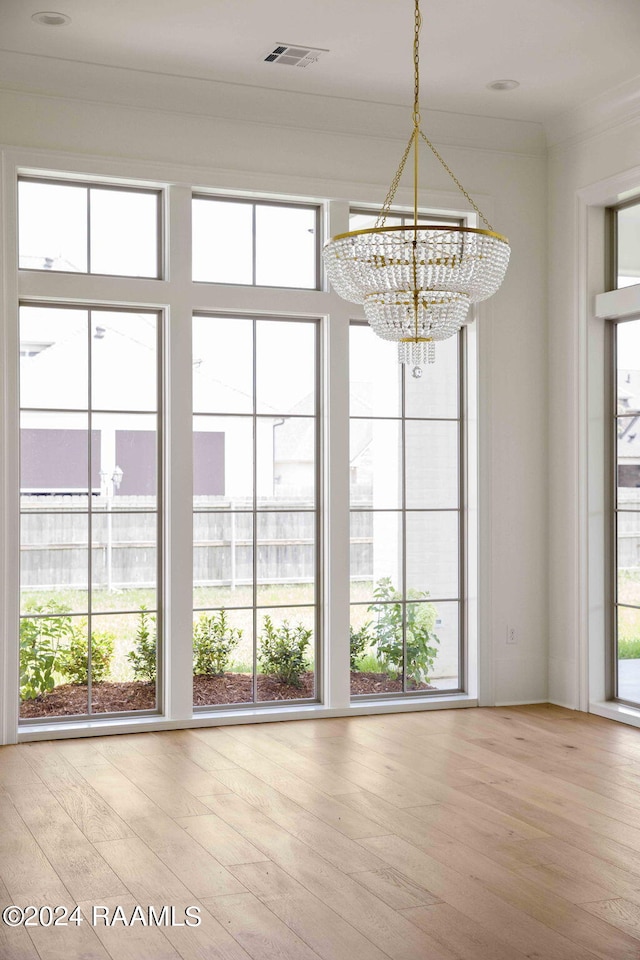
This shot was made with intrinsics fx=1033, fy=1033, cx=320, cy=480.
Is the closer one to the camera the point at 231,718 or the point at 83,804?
the point at 83,804

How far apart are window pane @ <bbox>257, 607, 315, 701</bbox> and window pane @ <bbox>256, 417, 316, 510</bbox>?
2.14ft

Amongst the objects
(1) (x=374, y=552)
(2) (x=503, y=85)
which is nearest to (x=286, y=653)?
(1) (x=374, y=552)

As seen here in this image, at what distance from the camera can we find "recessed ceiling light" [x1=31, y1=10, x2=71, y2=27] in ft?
15.8

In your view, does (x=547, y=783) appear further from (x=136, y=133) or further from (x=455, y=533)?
(x=136, y=133)

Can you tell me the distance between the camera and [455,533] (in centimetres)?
641

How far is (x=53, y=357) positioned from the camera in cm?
562

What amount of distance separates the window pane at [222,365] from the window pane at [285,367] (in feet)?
0.23

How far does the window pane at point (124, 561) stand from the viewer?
5.68 metres

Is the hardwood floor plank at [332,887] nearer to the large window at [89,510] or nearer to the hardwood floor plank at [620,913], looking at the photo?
the hardwood floor plank at [620,913]

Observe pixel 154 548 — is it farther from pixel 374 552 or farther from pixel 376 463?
pixel 376 463

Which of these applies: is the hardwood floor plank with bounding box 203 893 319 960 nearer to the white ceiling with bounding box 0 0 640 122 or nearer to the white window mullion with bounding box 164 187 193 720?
the white window mullion with bounding box 164 187 193 720

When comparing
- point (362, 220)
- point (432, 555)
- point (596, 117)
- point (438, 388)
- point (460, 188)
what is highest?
point (596, 117)

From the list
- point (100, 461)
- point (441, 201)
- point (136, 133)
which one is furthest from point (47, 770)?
point (441, 201)

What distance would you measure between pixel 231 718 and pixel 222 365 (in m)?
2.00
